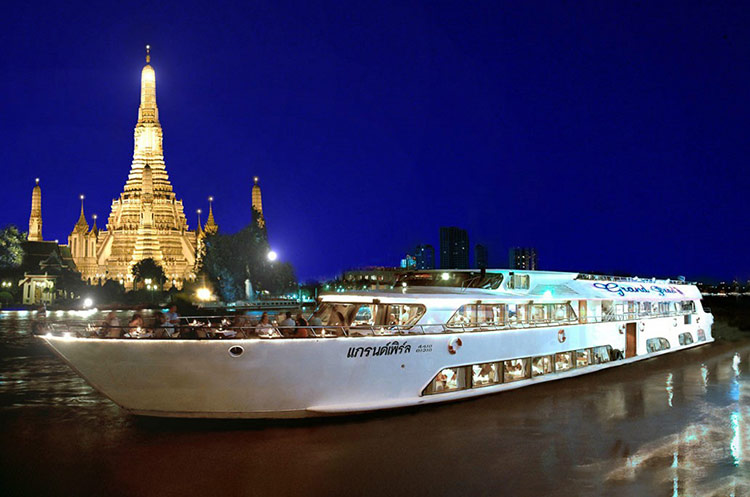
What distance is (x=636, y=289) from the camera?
2525 centimetres

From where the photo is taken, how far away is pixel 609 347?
892 inches

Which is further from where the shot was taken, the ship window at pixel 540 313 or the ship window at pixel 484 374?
the ship window at pixel 540 313

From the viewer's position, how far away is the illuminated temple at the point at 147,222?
96.4 metres

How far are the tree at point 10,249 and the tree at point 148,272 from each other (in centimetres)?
1571

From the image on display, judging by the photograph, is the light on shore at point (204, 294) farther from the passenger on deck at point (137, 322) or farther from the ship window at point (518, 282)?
the passenger on deck at point (137, 322)

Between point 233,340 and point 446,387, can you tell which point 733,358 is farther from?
point 233,340

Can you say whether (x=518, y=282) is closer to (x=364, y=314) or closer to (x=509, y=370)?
(x=509, y=370)

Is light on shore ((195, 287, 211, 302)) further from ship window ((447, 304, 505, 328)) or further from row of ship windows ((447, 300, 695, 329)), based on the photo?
ship window ((447, 304, 505, 328))

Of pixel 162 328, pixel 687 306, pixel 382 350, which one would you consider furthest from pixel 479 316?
pixel 687 306

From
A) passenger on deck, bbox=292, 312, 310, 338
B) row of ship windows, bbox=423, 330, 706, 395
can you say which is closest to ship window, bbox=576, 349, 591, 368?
row of ship windows, bbox=423, 330, 706, 395

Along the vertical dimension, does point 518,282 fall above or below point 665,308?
above

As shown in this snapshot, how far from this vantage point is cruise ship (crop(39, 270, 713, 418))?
43.7 feet

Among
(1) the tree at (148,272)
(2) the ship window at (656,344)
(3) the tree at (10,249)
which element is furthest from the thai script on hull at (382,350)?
(3) the tree at (10,249)

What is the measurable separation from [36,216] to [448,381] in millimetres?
118816
